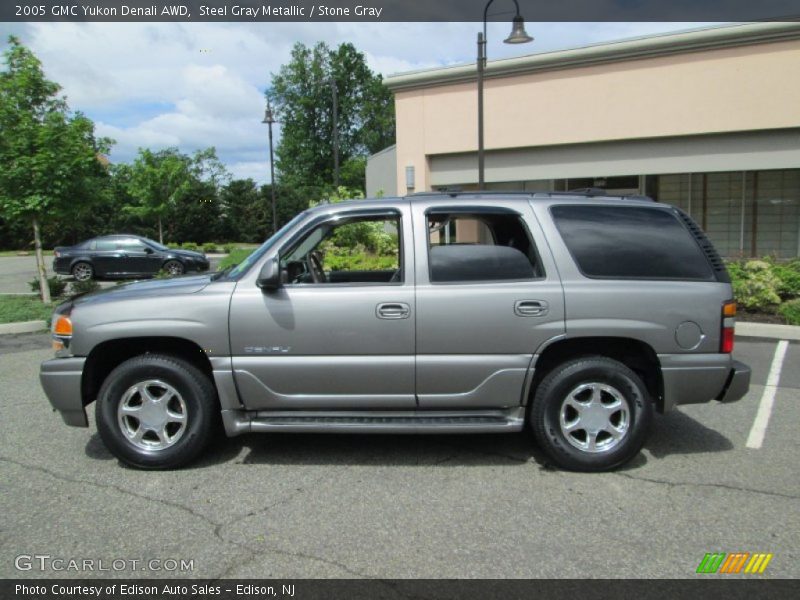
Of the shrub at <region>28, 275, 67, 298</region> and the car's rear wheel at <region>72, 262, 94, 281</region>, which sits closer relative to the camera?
the shrub at <region>28, 275, 67, 298</region>

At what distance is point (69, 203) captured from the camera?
12.0 meters

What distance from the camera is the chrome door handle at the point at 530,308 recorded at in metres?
4.36

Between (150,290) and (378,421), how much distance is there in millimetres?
1892

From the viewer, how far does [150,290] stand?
4.61 meters

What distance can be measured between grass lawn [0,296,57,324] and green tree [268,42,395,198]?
54.0 meters

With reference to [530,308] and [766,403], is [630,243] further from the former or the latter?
[766,403]

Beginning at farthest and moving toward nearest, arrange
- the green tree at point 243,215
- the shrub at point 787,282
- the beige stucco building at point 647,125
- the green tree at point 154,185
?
the green tree at point 243,215
the green tree at point 154,185
the beige stucco building at point 647,125
the shrub at point 787,282

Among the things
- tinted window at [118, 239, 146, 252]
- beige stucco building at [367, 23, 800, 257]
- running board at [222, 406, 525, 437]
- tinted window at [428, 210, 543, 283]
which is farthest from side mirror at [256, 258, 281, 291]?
tinted window at [118, 239, 146, 252]

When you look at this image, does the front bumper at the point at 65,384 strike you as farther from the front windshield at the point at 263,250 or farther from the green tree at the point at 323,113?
the green tree at the point at 323,113

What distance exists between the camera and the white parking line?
5.14m

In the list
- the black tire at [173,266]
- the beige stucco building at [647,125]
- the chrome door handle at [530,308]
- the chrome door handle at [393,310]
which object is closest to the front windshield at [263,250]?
the chrome door handle at [393,310]

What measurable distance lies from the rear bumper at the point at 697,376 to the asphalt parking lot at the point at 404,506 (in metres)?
0.55

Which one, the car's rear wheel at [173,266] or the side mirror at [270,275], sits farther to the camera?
the car's rear wheel at [173,266]
